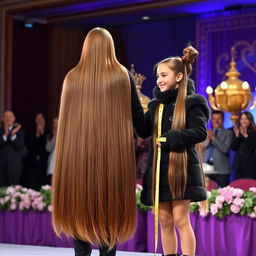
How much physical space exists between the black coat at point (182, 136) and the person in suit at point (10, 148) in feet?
16.7

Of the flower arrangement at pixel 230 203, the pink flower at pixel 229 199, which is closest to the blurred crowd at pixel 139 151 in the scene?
the flower arrangement at pixel 230 203

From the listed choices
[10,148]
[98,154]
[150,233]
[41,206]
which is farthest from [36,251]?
[10,148]

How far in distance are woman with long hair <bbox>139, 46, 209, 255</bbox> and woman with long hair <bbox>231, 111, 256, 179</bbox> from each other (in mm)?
3970

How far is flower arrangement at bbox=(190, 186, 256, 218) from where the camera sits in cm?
561

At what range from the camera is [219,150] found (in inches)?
331

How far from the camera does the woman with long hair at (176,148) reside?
394 centimetres

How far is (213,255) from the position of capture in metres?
5.77

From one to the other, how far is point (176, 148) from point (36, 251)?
2.70 meters

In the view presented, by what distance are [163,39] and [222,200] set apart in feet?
24.2

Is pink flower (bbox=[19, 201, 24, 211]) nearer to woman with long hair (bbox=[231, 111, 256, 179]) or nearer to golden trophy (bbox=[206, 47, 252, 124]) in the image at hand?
woman with long hair (bbox=[231, 111, 256, 179])

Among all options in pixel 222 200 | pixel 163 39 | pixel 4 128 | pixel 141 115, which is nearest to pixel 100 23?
pixel 163 39

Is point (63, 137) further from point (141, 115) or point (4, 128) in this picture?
point (4, 128)

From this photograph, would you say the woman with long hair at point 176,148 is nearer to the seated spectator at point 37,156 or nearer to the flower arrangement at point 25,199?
the flower arrangement at point 25,199

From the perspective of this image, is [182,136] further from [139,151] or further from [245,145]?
[139,151]
